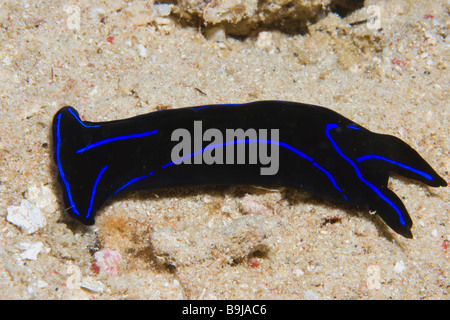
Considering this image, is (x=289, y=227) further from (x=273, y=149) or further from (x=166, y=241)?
(x=166, y=241)

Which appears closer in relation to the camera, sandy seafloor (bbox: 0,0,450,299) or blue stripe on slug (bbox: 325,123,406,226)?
sandy seafloor (bbox: 0,0,450,299)

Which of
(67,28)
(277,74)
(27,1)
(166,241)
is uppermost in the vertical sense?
(27,1)

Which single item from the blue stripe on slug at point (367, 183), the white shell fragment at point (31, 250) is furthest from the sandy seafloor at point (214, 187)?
the blue stripe on slug at point (367, 183)

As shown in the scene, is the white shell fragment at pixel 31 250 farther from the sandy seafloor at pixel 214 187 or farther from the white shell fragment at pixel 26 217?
the white shell fragment at pixel 26 217

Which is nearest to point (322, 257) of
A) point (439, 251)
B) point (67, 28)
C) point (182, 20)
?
point (439, 251)

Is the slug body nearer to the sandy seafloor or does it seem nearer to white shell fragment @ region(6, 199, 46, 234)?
the sandy seafloor

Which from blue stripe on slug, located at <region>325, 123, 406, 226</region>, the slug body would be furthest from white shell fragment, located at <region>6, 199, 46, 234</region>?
blue stripe on slug, located at <region>325, 123, 406, 226</region>
